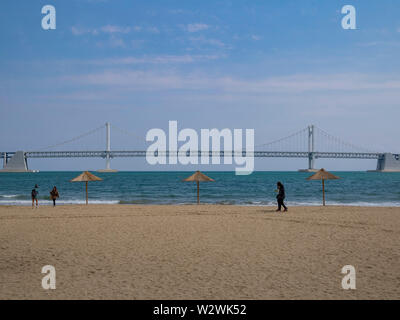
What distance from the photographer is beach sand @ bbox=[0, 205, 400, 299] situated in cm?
465

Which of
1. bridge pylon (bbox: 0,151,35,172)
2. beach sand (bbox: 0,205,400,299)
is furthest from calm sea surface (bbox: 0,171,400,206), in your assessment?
bridge pylon (bbox: 0,151,35,172)

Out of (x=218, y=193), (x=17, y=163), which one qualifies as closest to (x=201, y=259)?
(x=218, y=193)

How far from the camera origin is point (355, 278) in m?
5.10

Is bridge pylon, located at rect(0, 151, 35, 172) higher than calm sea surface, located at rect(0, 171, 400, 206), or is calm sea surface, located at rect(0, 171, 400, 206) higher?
bridge pylon, located at rect(0, 151, 35, 172)

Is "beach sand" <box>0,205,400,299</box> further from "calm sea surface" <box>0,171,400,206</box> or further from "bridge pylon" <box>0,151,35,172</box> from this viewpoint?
"bridge pylon" <box>0,151,35,172</box>

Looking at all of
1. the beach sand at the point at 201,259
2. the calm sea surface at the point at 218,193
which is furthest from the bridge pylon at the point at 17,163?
the beach sand at the point at 201,259

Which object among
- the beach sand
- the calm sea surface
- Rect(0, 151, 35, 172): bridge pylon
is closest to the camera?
the beach sand

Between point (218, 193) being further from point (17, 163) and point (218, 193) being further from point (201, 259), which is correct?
point (17, 163)

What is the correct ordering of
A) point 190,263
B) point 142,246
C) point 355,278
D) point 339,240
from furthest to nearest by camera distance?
point 339,240
point 142,246
point 190,263
point 355,278

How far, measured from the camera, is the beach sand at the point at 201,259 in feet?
15.3
